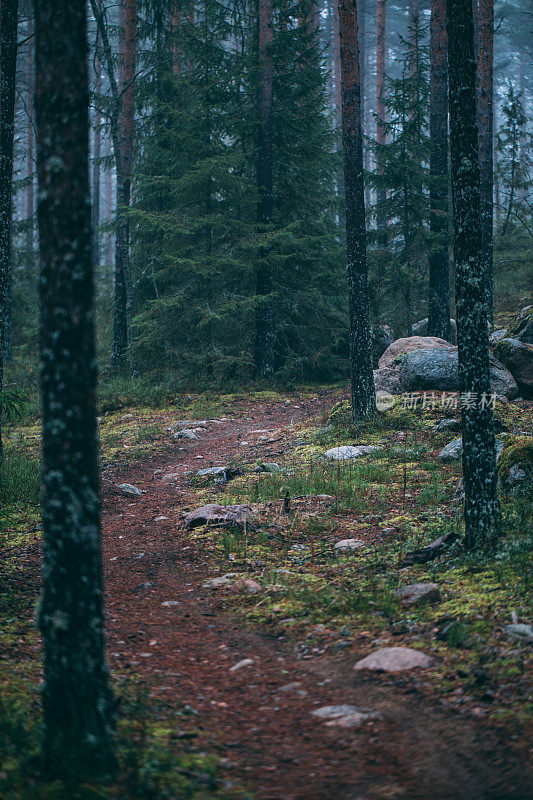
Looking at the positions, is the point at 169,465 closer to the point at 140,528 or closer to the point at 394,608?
the point at 140,528

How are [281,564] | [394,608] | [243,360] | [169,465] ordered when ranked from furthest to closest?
[243,360] → [169,465] → [281,564] → [394,608]

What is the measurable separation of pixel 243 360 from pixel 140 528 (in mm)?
10580

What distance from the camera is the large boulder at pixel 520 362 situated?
1310cm

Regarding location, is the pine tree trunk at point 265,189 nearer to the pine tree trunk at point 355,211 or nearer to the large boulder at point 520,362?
the pine tree trunk at point 355,211

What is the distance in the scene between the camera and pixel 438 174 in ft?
57.4

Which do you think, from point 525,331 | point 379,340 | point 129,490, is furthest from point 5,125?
point 379,340

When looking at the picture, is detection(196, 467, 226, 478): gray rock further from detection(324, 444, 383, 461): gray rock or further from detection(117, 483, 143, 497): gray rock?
detection(324, 444, 383, 461): gray rock

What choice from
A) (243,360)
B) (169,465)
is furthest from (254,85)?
(169,465)

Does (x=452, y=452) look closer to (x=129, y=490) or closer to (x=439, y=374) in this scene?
(x=439, y=374)

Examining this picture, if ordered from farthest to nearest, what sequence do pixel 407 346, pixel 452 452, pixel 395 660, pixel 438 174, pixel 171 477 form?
pixel 438 174
pixel 407 346
pixel 171 477
pixel 452 452
pixel 395 660

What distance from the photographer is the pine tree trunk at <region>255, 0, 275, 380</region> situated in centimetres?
1717

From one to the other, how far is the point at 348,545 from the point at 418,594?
1568mm

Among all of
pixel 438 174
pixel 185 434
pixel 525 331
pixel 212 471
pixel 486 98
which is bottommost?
pixel 212 471

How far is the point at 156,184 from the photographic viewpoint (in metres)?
18.3
